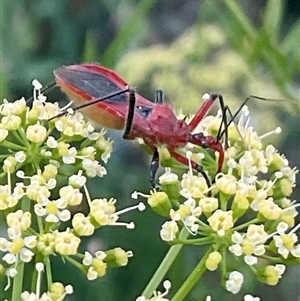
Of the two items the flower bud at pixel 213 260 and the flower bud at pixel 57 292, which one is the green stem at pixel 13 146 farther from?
the flower bud at pixel 213 260

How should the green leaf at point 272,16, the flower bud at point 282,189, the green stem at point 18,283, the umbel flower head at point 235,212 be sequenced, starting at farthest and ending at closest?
the green leaf at point 272,16
the flower bud at point 282,189
the umbel flower head at point 235,212
the green stem at point 18,283

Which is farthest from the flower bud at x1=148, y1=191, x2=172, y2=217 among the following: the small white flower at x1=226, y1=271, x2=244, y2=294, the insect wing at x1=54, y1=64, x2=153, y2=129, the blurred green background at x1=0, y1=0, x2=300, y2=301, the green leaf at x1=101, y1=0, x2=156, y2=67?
the green leaf at x1=101, y1=0, x2=156, y2=67

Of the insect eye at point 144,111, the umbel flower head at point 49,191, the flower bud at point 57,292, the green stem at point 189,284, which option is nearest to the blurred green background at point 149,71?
the insect eye at point 144,111

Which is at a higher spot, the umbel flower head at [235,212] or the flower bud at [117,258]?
the umbel flower head at [235,212]

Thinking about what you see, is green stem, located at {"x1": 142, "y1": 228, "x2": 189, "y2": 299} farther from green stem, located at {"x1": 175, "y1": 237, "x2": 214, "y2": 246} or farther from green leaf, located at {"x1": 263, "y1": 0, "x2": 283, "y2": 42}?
green leaf, located at {"x1": 263, "y1": 0, "x2": 283, "y2": 42}

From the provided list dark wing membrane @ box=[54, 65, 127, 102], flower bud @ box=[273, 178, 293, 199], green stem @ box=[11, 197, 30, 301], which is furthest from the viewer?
dark wing membrane @ box=[54, 65, 127, 102]

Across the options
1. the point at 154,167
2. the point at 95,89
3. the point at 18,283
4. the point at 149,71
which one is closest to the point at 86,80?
the point at 95,89

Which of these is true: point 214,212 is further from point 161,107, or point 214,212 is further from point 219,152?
point 161,107

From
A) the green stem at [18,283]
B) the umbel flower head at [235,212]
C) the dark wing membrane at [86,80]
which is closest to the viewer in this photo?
the green stem at [18,283]
